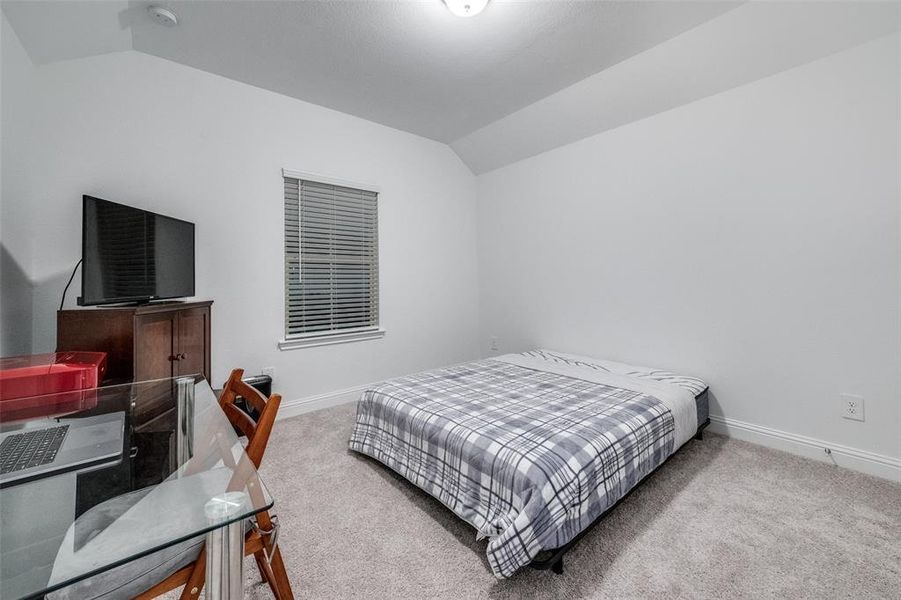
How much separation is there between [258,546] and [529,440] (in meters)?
1.03

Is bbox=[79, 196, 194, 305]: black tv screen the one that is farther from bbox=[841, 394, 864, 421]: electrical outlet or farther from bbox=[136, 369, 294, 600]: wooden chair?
bbox=[841, 394, 864, 421]: electrical outlet

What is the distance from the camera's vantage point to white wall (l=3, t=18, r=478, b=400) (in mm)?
2137

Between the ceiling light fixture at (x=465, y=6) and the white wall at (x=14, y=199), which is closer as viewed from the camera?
the white wall at (x=14, y=199)

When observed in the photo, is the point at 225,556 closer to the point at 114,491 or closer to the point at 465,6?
the point at 114,491

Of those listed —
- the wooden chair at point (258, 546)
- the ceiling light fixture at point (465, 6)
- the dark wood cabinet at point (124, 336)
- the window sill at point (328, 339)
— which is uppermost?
the ceiling light fixture at point (465, 6)

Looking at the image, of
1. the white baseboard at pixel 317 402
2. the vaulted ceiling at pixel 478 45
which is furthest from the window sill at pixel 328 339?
the vaulted ceiling at pixel 478 45

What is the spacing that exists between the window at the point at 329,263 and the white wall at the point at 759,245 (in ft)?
6.05

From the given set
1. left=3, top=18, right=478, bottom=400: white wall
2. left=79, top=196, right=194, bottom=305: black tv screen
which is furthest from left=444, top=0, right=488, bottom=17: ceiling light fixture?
left=79, top=196, right=194, bottom=305: black tv screen

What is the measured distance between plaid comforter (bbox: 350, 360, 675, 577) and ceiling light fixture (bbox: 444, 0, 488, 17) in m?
2.12

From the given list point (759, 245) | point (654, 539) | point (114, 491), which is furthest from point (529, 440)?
point (759, 245)

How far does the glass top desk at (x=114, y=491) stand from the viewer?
0.65 meters

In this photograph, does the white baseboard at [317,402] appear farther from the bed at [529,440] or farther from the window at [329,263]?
the bed at [529,440]

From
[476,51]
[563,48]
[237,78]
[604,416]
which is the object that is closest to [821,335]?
[604,416]

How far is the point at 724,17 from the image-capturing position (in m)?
2.10
